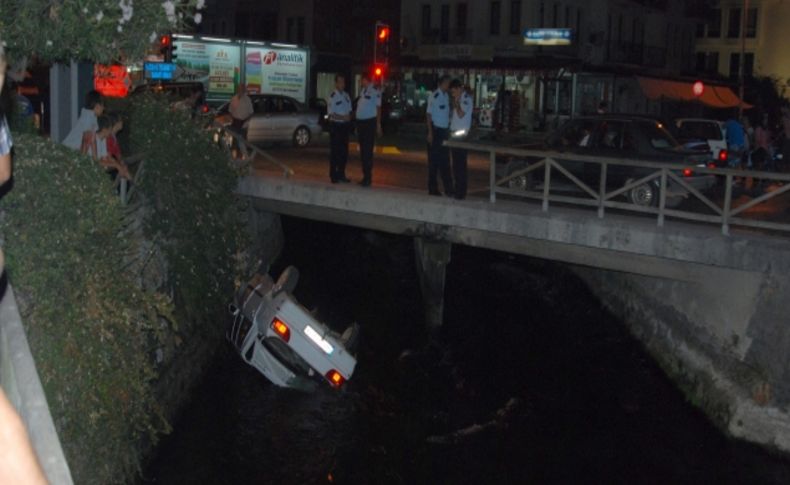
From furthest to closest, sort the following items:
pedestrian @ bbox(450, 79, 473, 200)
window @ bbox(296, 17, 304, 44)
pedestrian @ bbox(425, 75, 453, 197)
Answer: window @ bbox(296, 17, 304, 44) < pedestrian @ bbox(450, 79, 473, 200) < pedestrian @ bbox(425, 75, 453, 197)

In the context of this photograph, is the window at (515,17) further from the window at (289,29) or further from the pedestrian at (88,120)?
the pedestrian at (88,120)

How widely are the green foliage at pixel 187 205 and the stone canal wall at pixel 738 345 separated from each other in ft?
20.4

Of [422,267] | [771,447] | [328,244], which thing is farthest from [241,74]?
[771,447]

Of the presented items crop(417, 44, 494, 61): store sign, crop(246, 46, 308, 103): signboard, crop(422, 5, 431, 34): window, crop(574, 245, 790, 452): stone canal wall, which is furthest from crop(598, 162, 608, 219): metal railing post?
crop(422, 5, 431, 34): window

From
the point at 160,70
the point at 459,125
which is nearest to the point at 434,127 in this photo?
the point at 459,125

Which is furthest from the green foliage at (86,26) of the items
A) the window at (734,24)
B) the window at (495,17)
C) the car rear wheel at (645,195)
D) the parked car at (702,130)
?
the window at (734,24)

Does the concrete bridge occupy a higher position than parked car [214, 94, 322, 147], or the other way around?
parked car [214, 94, 322, 147]

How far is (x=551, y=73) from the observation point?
43500 millimetres

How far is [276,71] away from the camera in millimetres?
34562

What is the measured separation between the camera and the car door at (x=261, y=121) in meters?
26.2

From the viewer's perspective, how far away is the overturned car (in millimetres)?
12828

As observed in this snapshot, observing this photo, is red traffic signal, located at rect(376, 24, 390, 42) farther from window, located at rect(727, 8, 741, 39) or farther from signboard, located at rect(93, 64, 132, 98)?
window, located at rect(727, 8, 741, 39)

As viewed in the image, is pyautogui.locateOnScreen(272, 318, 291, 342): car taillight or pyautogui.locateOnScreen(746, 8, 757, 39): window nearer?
pyautogui.locateOnScreen(272, 318, 291, 342): car taillight

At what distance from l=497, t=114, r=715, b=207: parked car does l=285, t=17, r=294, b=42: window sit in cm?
3730
